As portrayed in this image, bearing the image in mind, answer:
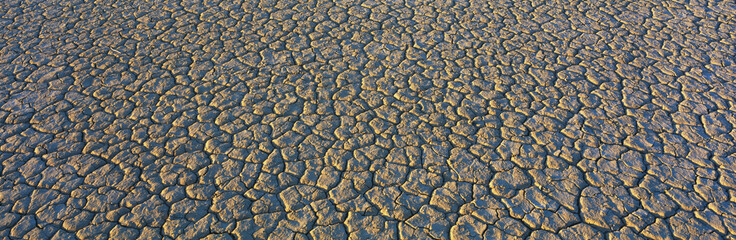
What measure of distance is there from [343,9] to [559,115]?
8.22ft

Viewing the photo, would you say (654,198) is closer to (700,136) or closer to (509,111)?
(700,136)

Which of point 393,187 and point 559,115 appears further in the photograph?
point 559,115

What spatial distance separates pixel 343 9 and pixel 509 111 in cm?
226

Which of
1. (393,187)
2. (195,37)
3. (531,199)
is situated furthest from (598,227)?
(195,37)

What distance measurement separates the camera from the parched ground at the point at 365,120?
3.01 metres

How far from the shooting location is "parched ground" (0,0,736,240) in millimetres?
3006

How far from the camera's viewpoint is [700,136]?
12.0 ft

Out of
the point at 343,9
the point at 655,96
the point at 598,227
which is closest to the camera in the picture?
the point at 598,227

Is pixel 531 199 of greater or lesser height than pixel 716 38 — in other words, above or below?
above

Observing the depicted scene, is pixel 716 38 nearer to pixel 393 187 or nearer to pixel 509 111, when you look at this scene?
pixel 509 111

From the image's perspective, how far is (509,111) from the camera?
3922mm

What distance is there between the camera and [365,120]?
380 centimetres

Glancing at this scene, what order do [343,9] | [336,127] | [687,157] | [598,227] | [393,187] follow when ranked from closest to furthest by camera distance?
[598,227] → [393,187] → [687,157] → [336,127] → [343,9]

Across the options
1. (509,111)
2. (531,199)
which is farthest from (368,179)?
(509,111)
